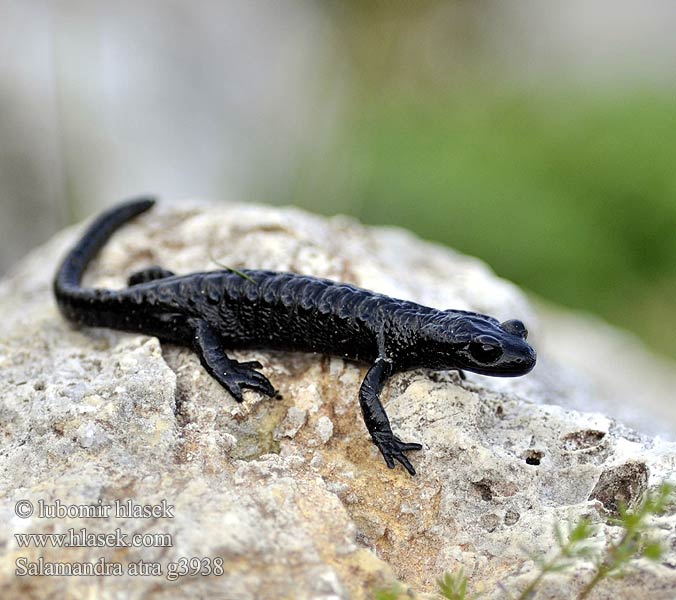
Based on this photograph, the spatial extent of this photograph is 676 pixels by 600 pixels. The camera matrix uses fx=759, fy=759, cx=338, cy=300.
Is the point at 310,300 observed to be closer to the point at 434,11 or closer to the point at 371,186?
the point at 371,186

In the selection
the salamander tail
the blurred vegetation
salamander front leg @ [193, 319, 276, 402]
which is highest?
the salamander tail

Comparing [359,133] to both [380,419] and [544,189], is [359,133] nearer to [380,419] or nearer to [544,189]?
[544,189]

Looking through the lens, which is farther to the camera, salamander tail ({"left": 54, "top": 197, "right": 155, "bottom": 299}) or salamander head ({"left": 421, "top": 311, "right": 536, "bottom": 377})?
salamander tail ({"left": 54, "top": 197, "right": 155, "bottom": 299})

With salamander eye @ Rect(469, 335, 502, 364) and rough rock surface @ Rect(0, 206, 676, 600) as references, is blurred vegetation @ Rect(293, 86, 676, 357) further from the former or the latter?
salamander eye @ Rect(469, 335, 502, 364)

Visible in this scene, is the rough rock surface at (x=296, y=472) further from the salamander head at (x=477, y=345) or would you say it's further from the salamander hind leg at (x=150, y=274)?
the salamander hind leg at (x=150, y=274)

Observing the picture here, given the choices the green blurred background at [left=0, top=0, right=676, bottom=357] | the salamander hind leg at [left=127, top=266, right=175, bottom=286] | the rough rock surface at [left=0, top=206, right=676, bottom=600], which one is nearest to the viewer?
the rough rock surface at [left=0, top=206, right=676, bottom=600]

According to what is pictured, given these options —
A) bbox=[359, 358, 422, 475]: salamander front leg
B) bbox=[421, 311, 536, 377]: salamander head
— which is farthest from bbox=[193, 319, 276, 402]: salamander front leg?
bbox=[421, 311, 536, 377]: salamander head
